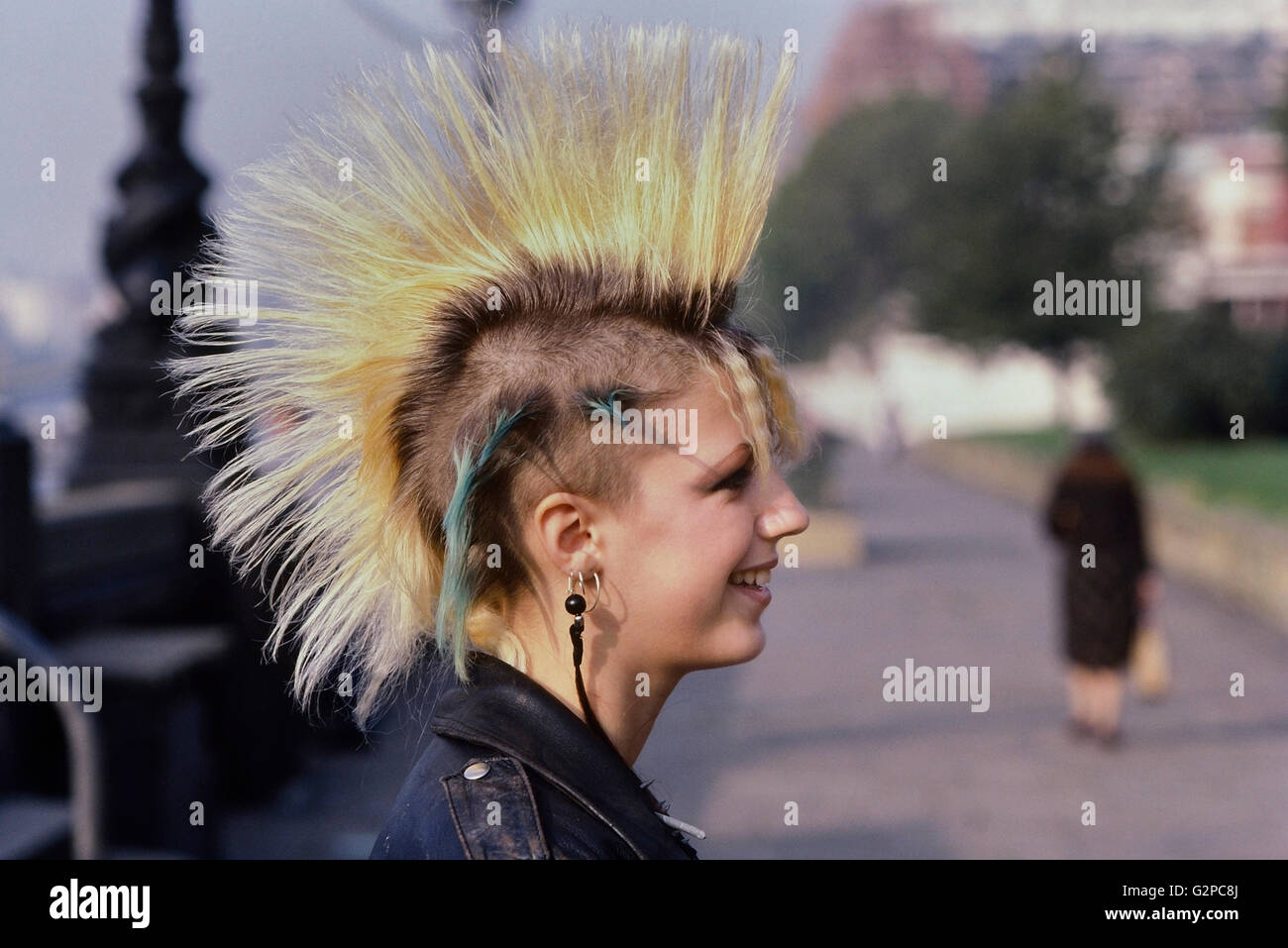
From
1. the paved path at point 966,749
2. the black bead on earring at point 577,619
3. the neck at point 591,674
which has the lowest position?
the paved path at point 966,749

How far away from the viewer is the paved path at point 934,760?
7.49m

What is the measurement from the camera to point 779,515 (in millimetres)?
1852

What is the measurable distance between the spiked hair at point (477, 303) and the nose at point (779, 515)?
4 centimetres

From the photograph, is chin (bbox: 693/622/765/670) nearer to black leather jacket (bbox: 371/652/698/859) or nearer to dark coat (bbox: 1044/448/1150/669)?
black leather jacket (bbox: 371/652/698/859)

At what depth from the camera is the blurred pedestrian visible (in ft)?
31.8

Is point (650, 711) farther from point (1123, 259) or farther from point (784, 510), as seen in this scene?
point (1123, 259)

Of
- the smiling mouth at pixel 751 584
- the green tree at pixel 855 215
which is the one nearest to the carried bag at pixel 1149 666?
the smiling mouth at pixel 751 584

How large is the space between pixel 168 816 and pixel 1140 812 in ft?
15.8

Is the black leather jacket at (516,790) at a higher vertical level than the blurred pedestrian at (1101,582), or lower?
higher

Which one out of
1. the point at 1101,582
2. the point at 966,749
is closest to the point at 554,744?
the point at 966,749

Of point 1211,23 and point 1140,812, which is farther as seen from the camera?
point 1211,23

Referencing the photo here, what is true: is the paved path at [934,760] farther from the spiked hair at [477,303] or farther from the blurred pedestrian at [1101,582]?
the spiked hair at [477,303]
